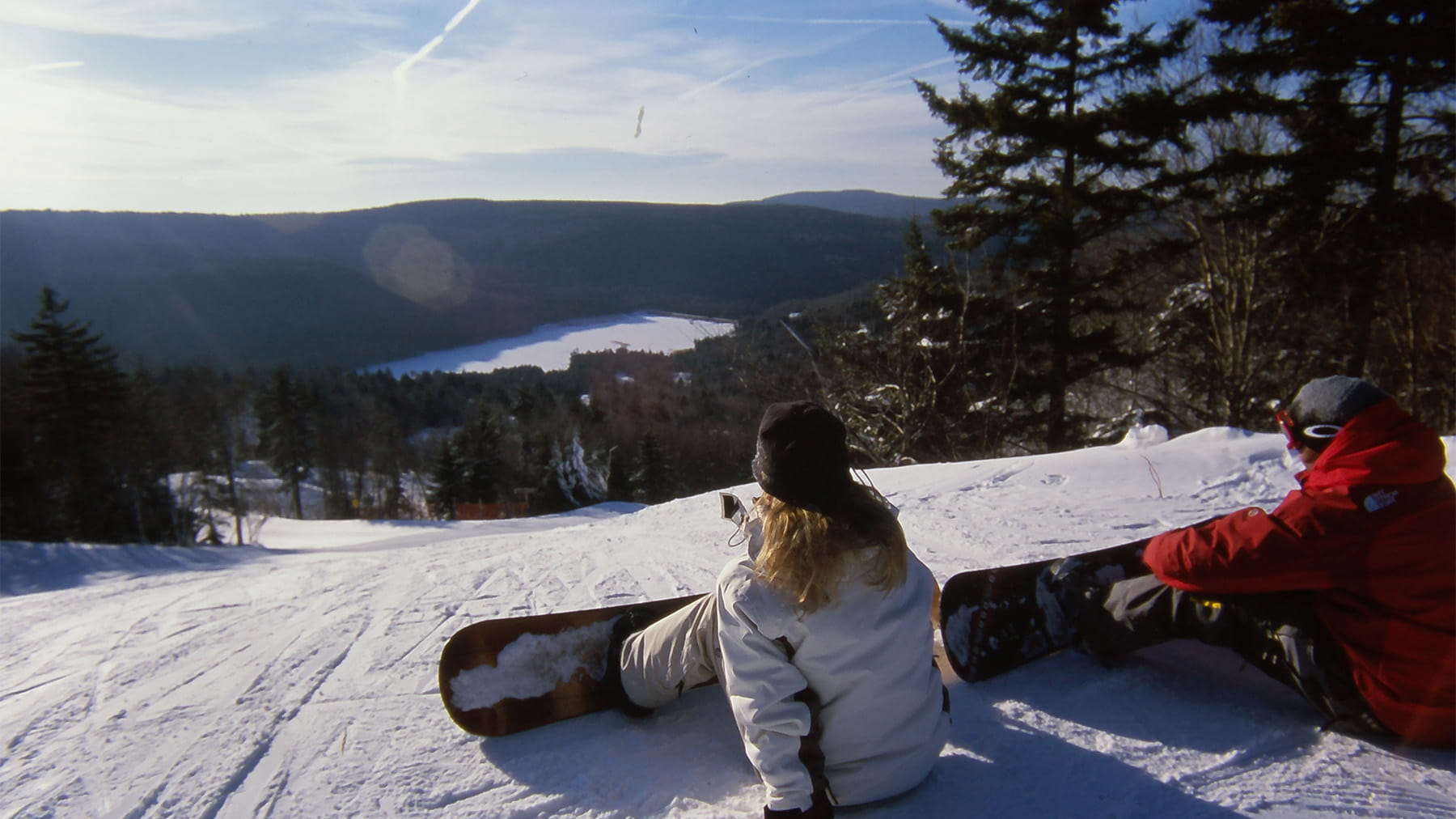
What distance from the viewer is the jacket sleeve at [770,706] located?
1864 mm

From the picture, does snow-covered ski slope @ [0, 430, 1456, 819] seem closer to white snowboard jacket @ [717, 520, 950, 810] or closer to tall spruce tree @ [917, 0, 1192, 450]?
white snowboard jacket @ [717, 520, 950, 810]

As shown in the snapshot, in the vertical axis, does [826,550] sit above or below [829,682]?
above

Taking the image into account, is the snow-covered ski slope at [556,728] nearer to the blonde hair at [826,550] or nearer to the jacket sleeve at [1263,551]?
the jacket sleeve at [1263,551]

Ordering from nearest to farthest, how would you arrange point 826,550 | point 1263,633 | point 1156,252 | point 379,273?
point 826,550 → point 1263,633 → point 1156,252 → point 379,273

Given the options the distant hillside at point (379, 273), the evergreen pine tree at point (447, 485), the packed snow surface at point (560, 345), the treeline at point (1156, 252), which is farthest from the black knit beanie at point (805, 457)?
the distant hillside at point (379, 273)

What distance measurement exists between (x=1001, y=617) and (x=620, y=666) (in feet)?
4.66

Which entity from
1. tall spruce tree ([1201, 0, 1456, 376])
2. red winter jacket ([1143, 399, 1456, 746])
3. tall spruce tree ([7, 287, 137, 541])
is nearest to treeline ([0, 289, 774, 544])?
tall spruce tree ([7, 287, 137, 541])

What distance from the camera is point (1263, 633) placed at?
Answer: 93.2 inches

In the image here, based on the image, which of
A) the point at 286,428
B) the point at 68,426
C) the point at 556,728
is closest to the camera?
the point at 556,728

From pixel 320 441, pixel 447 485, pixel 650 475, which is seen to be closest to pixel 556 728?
pixel 650 475

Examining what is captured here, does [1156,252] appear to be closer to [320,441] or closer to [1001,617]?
[1001,617]

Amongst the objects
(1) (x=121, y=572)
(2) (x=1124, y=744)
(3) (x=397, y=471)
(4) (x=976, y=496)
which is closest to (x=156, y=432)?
(3) (x=397, y=471)

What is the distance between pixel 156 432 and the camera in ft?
105

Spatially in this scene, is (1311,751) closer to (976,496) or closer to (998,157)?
(976,496)
